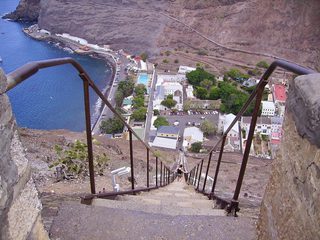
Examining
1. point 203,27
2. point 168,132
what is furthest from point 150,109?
point 203,27

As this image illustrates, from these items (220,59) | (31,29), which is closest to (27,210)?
(220,59)

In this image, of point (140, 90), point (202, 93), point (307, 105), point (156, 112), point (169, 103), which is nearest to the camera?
point (307, 105)

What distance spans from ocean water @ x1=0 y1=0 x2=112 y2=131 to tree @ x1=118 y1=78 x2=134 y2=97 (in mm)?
2398

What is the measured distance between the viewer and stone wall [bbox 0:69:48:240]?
1474 mm

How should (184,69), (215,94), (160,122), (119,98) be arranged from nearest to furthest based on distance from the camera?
(160,122)
(215,94)
(119,98)
(184,69)

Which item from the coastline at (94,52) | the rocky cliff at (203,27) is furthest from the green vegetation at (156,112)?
the rocky cliff at (203,27)

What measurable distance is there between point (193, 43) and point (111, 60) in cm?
920

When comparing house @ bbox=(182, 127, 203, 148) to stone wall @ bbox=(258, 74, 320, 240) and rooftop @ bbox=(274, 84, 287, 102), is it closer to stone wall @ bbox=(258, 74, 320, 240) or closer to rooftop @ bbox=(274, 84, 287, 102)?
rooftop @ bbox=(274, 84, 287, 102)

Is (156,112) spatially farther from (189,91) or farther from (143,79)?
(143,79)

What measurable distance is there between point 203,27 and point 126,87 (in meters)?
16.2

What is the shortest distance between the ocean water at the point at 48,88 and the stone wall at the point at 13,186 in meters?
26.4

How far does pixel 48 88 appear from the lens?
35.0 m

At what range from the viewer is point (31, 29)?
169 feet

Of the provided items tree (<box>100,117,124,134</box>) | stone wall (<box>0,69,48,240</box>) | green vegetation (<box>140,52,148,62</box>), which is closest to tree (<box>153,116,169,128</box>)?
tree (<box>100,117,124,134</box>)
